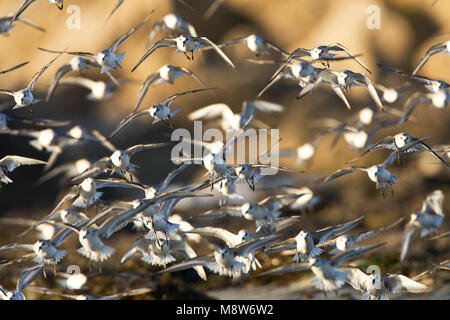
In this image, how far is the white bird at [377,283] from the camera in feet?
19.2

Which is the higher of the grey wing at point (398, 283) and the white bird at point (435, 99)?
the white bird at point (435, 99)

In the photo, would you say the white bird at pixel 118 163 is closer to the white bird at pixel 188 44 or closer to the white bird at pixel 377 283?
the white bird at pixel 188 44

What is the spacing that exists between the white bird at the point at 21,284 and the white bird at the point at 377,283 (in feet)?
10.1

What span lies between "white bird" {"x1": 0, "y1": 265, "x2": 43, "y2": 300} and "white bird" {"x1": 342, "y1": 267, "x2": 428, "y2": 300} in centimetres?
307

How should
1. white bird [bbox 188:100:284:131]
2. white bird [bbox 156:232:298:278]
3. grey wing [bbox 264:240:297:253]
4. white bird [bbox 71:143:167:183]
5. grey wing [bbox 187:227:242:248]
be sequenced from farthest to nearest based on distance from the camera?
1. white bird [bbox 188:100:284:131]
2. white bird [bbox 71:143:167:183]
3. grey wing [bbox 187:227:242:248]
4. grey wing [bbox 264:240:297:253]
5. white bird [bbox 156:232:298:278]

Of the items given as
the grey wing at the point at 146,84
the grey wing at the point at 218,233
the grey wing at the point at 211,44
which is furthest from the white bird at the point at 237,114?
the grey wing at the point at 218,233

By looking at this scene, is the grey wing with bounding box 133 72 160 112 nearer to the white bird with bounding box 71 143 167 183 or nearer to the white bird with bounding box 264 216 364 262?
the white bird with bounding box 71 143 167 183

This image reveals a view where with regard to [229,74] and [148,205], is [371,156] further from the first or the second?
[148,205]

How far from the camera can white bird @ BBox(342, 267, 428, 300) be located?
19.2 ft

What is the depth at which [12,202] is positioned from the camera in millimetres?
13633

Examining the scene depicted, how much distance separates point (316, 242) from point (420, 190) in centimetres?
577

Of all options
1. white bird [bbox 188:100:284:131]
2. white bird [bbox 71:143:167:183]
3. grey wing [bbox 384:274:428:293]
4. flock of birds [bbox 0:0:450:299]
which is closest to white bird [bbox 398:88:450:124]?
flock of birds [bbox 0:0:450:299]

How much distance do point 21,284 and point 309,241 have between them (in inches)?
112

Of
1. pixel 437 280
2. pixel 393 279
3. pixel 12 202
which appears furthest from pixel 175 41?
pixel 12 202
